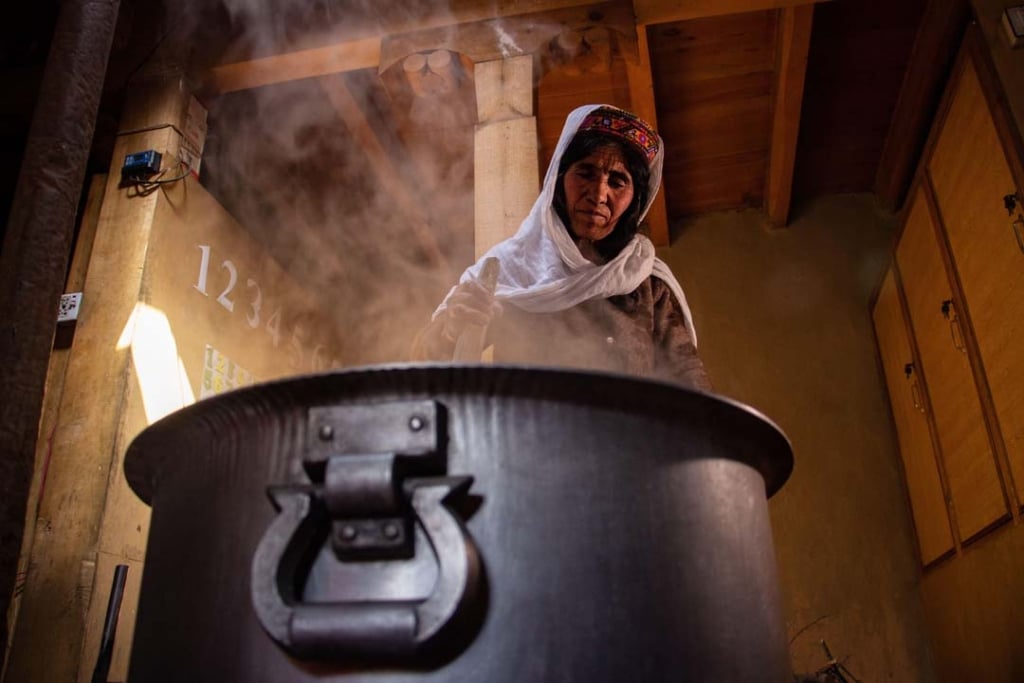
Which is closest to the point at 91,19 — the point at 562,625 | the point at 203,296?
the point at 562,625

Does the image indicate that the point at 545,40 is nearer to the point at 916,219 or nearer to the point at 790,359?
the point at 916,219

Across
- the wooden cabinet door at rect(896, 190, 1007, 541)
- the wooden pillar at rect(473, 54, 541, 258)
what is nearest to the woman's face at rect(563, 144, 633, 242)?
the wooden pillar at rect(473, 54, 541, 258)

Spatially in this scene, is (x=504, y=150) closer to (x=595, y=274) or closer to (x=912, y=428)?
(x=595, y=274)

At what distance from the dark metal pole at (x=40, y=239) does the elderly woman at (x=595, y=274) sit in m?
0.97

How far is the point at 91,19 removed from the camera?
1.38 meters

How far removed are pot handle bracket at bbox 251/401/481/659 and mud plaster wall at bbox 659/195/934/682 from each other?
3.60m

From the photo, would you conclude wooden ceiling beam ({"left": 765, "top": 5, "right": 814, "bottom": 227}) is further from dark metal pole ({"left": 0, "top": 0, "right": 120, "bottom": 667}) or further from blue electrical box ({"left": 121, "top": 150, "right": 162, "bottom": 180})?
dark metal pole ({"left": 0, "top": 0, "right": 120, "bottom": 667})

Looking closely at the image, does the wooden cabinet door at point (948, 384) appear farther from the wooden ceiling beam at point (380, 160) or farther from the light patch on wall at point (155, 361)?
the light patch on wall at point (155, 361)

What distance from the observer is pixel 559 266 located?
7.03 ft

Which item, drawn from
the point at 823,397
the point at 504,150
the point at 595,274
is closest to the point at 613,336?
the point at 595,274

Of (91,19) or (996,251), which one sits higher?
(996,251)

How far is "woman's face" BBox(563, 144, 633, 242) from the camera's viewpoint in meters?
2.16

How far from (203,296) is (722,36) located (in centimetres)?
291

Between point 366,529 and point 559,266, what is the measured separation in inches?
56.4
